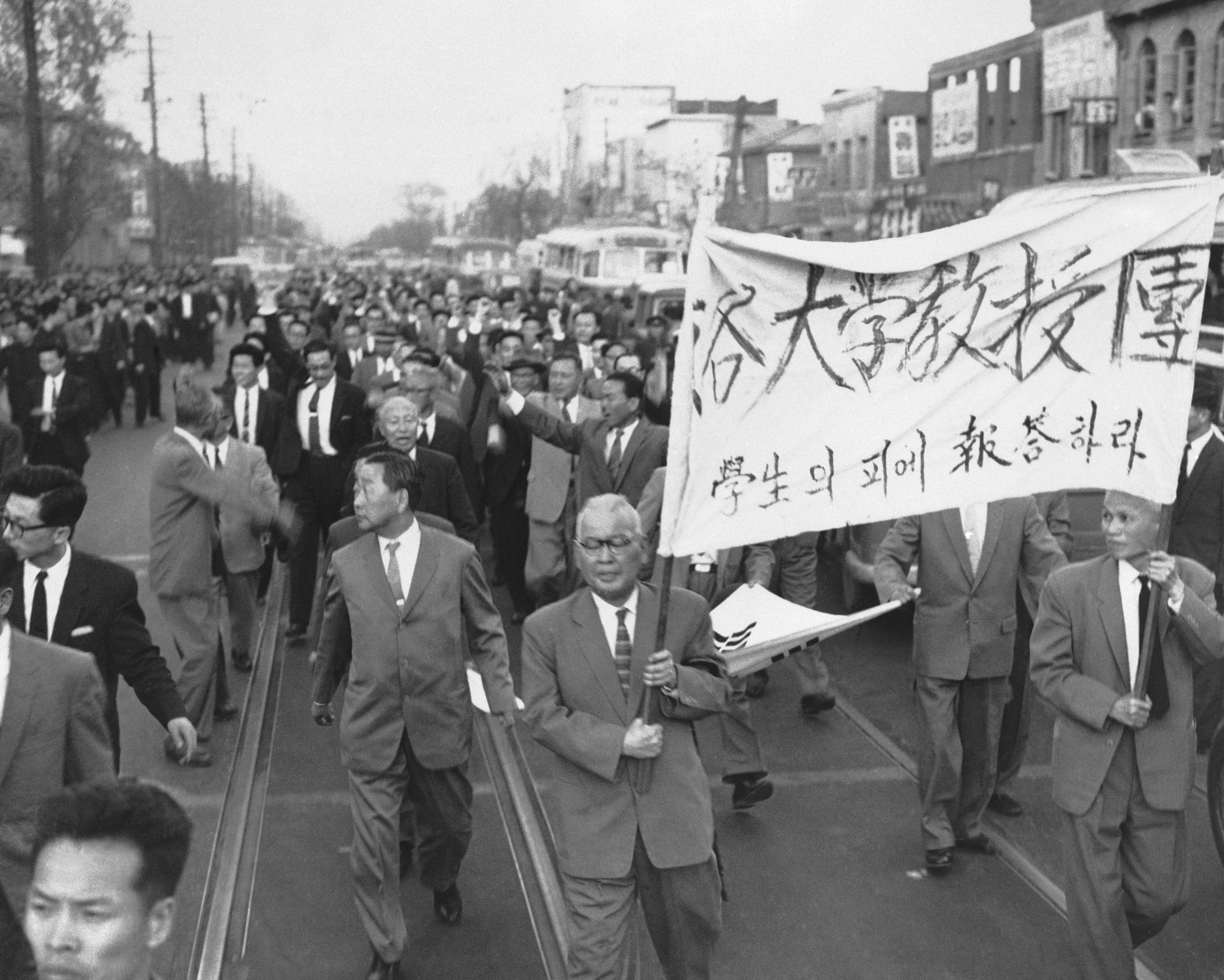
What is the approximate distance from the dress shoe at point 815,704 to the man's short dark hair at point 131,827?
21.9 feet

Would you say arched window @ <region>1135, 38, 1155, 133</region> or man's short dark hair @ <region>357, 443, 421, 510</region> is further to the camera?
arched window @ <region>1135, 38, 1155, 133</region>

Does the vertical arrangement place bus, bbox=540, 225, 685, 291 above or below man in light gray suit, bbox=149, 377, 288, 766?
above

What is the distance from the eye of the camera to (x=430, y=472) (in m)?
8.55

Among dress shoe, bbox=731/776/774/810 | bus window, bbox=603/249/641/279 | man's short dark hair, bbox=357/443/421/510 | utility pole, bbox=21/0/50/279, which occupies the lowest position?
dress shoe, bbox=731/776/774/810

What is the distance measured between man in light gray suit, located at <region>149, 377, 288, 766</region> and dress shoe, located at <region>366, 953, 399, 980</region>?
298 cm

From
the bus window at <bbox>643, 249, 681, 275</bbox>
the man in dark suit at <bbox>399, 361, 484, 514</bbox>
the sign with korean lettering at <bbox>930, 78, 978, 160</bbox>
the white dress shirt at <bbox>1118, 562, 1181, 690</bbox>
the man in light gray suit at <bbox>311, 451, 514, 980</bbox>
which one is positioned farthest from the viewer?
the sign with korean lettering at <bbox>930, 78, 978, 160</bbox>

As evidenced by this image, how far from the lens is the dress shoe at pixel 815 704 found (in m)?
9.45

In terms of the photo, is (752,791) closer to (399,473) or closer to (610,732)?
(399,473)

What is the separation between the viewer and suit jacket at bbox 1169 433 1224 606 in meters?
8.84

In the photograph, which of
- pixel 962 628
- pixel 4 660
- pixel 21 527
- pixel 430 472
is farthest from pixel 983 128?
pixel 4 660

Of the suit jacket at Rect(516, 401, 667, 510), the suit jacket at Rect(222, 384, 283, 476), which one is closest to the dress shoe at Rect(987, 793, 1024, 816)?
the suit jacket at Rect(516, 401, 667, 510)

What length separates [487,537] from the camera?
50.4 ft

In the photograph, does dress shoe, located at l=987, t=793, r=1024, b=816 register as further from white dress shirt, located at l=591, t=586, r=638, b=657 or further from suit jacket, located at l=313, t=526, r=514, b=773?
white dress shirt, located at l=591, t=586, r=638, b=657

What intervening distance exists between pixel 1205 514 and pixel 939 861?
2.85 meters
